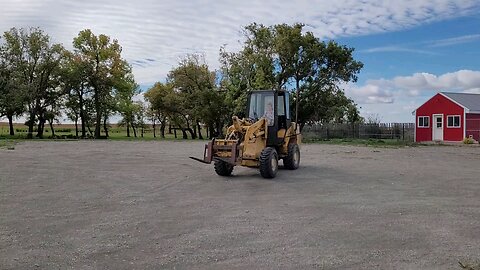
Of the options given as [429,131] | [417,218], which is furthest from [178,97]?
[417,218]

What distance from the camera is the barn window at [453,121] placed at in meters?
36.2

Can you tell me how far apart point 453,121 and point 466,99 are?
280 cm

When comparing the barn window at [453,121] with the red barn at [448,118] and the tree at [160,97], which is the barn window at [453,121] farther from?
the tree at [160,97]

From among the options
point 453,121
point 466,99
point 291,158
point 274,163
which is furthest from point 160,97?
point 274,163

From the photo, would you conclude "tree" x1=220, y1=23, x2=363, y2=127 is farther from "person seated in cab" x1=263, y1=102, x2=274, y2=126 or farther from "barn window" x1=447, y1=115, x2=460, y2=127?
"person seated in cab" x1=263, y1=102, x2=274, y2=126

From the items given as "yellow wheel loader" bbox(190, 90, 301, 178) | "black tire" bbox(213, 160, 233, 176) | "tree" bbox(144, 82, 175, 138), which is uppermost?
"tree" bbox(144, 82, 175, 138)

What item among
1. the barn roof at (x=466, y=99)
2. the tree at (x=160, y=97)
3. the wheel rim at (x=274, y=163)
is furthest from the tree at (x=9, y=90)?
the wheel rim at (x=274, y=163)

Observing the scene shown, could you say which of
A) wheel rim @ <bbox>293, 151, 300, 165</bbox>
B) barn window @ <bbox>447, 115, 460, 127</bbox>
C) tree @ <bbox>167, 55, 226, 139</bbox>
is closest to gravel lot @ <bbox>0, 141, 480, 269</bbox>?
wheel rim @ <bbox>293, 151, 300, 165</bbox>

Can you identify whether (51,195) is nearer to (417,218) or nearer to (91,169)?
(91,169)

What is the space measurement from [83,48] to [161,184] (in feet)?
162

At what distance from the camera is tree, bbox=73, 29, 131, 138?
5675cm

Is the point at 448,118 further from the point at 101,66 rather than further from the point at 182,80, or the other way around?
the point at 101,66

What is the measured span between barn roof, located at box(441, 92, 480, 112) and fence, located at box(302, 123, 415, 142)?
13.9 feet

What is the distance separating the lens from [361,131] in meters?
46.2
